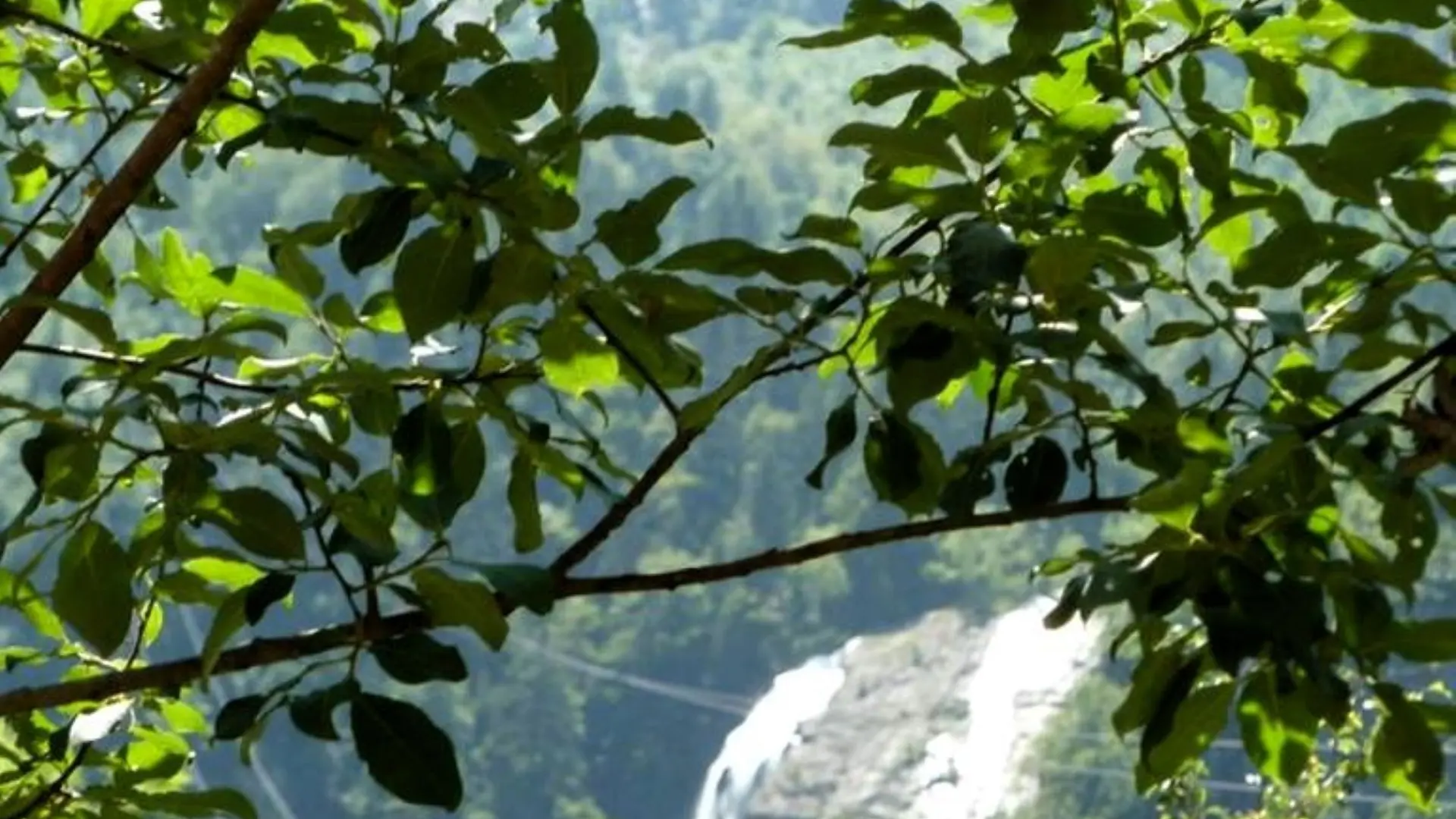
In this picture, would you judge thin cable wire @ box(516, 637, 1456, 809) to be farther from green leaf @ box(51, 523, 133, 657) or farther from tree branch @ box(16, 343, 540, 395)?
green leaf @ box(51, 523, 133, 657)

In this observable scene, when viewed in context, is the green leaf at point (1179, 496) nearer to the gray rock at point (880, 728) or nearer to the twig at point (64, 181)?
the twig at point (64, 181)

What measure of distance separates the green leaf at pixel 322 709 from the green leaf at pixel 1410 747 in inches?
11.6

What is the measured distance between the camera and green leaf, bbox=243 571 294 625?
64 centimetres

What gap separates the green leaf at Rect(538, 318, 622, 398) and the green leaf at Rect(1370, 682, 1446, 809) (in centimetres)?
25

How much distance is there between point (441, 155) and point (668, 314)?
95mm

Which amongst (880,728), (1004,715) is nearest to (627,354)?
(880,728)

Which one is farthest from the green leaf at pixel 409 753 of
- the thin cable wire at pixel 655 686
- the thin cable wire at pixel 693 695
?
the thin cable wire at pixel 655 686

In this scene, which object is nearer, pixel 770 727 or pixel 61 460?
pixel 61 460

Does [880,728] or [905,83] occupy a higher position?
[880,728]

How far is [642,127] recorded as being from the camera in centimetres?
66

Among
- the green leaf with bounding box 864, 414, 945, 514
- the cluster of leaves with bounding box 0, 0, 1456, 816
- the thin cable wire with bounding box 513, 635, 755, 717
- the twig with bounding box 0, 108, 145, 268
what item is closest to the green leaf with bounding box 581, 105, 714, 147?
the cluster of leaves with bounding box 0, 0, 1456, 816

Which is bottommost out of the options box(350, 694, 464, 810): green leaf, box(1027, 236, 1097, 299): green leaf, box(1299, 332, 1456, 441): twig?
box(350, 694, 464, 810): green leaf

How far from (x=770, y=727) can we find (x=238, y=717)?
10.1ft

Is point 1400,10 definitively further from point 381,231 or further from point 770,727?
point 770,727
